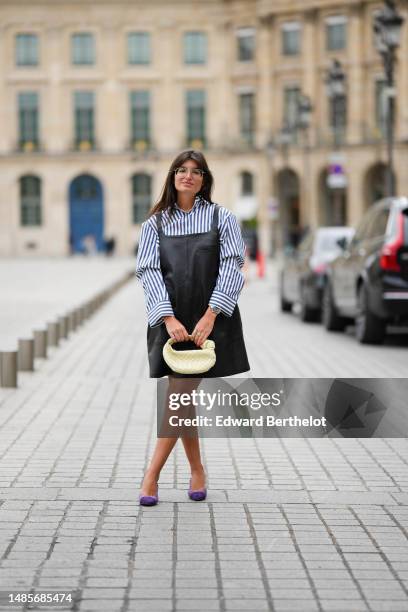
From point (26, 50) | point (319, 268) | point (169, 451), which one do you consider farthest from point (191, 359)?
point (26, 50)

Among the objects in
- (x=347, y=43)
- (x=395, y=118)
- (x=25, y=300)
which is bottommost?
(x=25, y=300)

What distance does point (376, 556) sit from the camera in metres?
5.80

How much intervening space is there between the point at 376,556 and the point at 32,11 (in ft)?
243

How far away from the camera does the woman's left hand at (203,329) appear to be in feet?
21.7

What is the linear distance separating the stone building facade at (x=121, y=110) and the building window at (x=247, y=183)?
6cm

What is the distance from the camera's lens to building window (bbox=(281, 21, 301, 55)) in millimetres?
73938

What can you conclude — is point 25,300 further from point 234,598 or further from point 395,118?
point 395,118

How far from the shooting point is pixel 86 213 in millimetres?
77750

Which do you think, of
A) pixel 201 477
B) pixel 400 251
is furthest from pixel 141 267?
pixel 400 251

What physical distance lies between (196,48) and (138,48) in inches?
138

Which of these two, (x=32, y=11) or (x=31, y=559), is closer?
(x=31, y=559)

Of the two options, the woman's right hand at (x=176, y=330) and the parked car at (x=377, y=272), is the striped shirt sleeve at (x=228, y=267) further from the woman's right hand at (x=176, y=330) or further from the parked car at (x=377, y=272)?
the parked car at (x=377, y=272)

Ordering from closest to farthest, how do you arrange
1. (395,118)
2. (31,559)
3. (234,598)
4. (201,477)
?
(234,598)
(31,559)
(201,477)
(395,118)

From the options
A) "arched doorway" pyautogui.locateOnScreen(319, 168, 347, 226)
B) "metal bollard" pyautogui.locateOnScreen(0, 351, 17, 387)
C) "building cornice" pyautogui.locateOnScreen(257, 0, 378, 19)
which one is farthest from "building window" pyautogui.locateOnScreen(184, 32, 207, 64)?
"metal bollard" pyautogui.locateOnScreen(0, 351, 17, 387)
